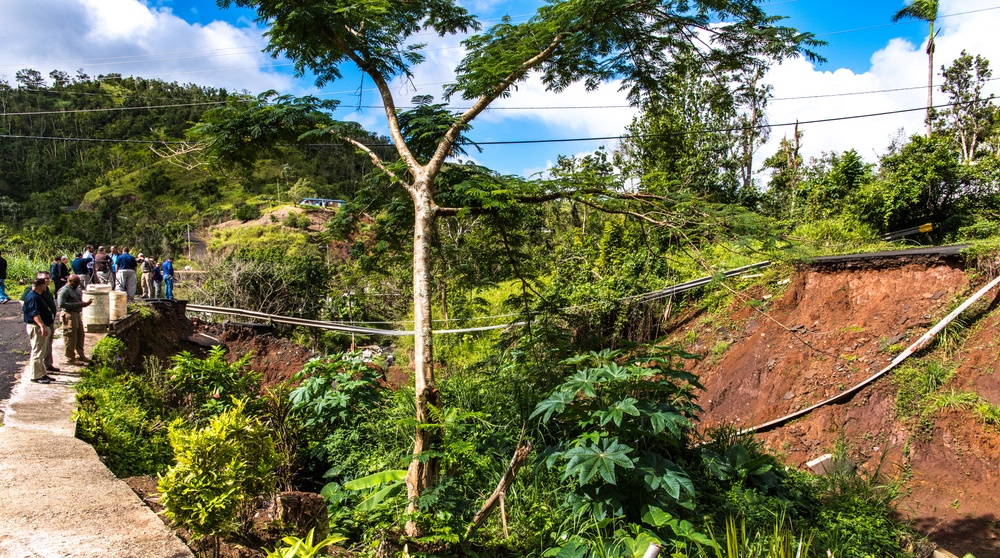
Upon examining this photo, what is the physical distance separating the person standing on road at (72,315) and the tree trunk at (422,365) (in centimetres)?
508

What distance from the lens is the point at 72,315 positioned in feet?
21.7

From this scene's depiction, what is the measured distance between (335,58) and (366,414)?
342cm

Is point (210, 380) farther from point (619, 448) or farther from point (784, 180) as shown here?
point (784, 180)

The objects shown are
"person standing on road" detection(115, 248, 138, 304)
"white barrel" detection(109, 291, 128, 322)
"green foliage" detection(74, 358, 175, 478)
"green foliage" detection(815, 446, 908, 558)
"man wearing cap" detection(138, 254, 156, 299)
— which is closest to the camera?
"green foliage" detection(815, 446, 908, 558)

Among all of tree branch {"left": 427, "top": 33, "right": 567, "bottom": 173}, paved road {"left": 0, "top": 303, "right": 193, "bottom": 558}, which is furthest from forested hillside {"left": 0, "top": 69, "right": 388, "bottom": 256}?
tree branch {"left": 427, "top": 33, "right": 567, "bottom": 173}

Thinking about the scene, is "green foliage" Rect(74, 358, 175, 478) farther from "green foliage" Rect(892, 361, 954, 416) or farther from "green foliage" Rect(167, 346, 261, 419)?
"green foliage" Rect(892, 361, 954, 416)

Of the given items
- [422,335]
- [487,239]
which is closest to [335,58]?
[487,239]

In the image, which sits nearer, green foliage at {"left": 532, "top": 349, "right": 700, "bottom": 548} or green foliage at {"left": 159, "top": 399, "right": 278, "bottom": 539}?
green foliage at {"left": 159, "top": 399, "right": 278, "bottom": 539}

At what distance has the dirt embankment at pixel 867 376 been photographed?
20.0ft

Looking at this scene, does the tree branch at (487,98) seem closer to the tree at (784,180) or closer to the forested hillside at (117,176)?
the tree at (784,180)

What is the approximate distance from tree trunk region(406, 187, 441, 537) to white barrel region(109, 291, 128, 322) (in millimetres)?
6602

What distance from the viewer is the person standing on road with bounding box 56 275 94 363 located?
6.57 meters

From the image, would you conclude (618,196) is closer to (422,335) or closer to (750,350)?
(422,335)

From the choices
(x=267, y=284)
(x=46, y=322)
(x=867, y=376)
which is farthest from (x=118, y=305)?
(x=867, y=376)
